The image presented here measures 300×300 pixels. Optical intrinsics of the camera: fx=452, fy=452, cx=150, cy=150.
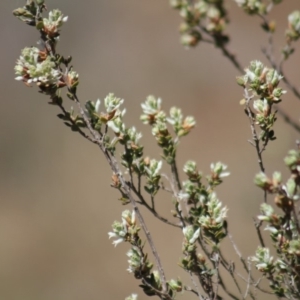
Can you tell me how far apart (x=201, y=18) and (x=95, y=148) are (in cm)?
246

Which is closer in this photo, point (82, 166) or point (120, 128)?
point (120, 128)

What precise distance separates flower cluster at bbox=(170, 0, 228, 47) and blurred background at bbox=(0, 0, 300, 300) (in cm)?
182

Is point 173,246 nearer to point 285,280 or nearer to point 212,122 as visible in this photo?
point 212,122

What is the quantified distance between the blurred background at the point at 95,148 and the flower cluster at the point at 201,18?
5.98 ft

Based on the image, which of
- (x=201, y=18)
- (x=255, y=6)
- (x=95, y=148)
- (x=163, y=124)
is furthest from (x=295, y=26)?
(x=95, y=148)

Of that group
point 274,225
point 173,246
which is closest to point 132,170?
point 274,225

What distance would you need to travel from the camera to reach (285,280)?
77cm

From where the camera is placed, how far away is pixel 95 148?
10.8 feet

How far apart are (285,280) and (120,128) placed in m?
0.39

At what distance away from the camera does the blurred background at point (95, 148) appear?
2885mm

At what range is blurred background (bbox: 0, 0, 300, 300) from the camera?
288 centimetres

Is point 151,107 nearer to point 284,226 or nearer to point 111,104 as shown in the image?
point 111,104

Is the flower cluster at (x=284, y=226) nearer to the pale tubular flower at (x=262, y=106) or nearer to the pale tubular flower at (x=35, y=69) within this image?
the pale tubular flower at (x=262, y=106)

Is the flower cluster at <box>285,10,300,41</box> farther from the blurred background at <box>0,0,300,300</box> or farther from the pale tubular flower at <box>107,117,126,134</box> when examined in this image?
the blurred background at <box>0,0,300,300</box>
